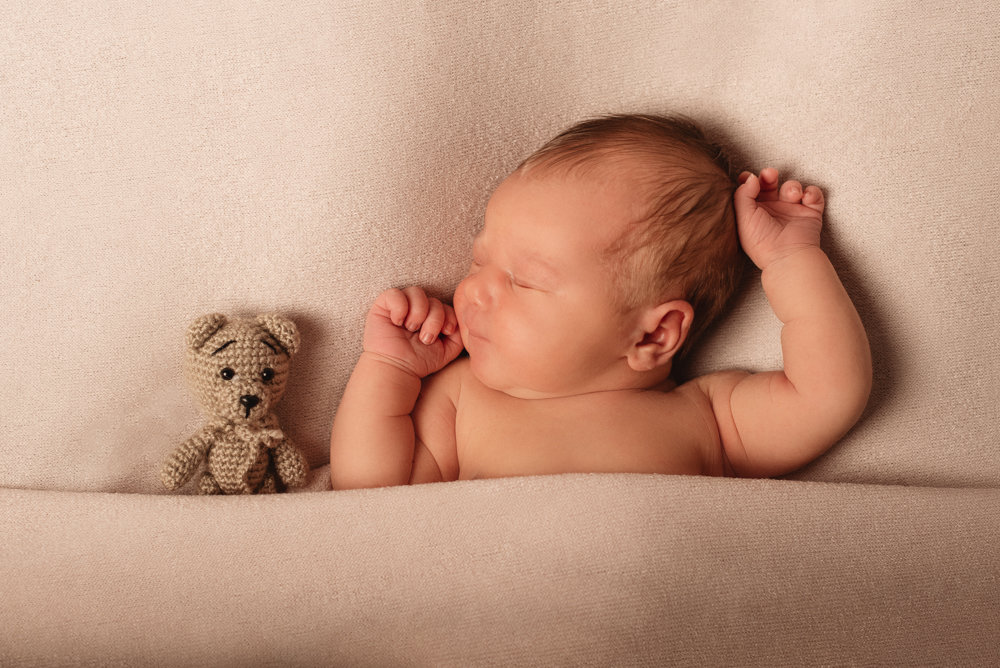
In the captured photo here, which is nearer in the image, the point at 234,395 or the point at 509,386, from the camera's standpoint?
the point at 234,395

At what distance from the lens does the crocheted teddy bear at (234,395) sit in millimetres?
1141

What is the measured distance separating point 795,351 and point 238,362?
0.83m

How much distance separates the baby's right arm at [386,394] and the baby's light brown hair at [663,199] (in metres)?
0.29

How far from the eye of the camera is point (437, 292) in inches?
51.8

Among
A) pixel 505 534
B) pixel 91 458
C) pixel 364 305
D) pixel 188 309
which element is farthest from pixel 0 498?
pixel 505 534

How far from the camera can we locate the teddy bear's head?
1.14 meters

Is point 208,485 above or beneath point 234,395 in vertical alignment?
beneath

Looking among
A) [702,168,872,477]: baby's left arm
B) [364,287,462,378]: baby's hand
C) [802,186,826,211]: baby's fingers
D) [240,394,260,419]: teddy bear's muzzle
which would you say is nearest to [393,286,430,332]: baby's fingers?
[364,287,462,378]: baby's hand

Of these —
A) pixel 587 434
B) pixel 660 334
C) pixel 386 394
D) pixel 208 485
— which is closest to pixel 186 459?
pixel 208 485

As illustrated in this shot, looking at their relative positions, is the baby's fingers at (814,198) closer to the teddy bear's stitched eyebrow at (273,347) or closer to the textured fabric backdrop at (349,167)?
the textured fabric backdrop at (349,167)

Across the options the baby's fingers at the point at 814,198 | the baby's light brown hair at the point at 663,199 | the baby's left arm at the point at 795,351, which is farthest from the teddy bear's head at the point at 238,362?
the baby's fingers at the point at 814,198

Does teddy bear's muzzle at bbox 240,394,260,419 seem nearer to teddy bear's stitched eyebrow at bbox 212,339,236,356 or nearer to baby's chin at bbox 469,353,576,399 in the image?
teddy bear's stitched eyebrow at bbox 212,339,236,356

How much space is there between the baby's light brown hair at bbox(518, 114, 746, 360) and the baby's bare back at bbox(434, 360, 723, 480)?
169 millimetres

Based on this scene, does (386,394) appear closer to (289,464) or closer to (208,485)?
(289,464)
